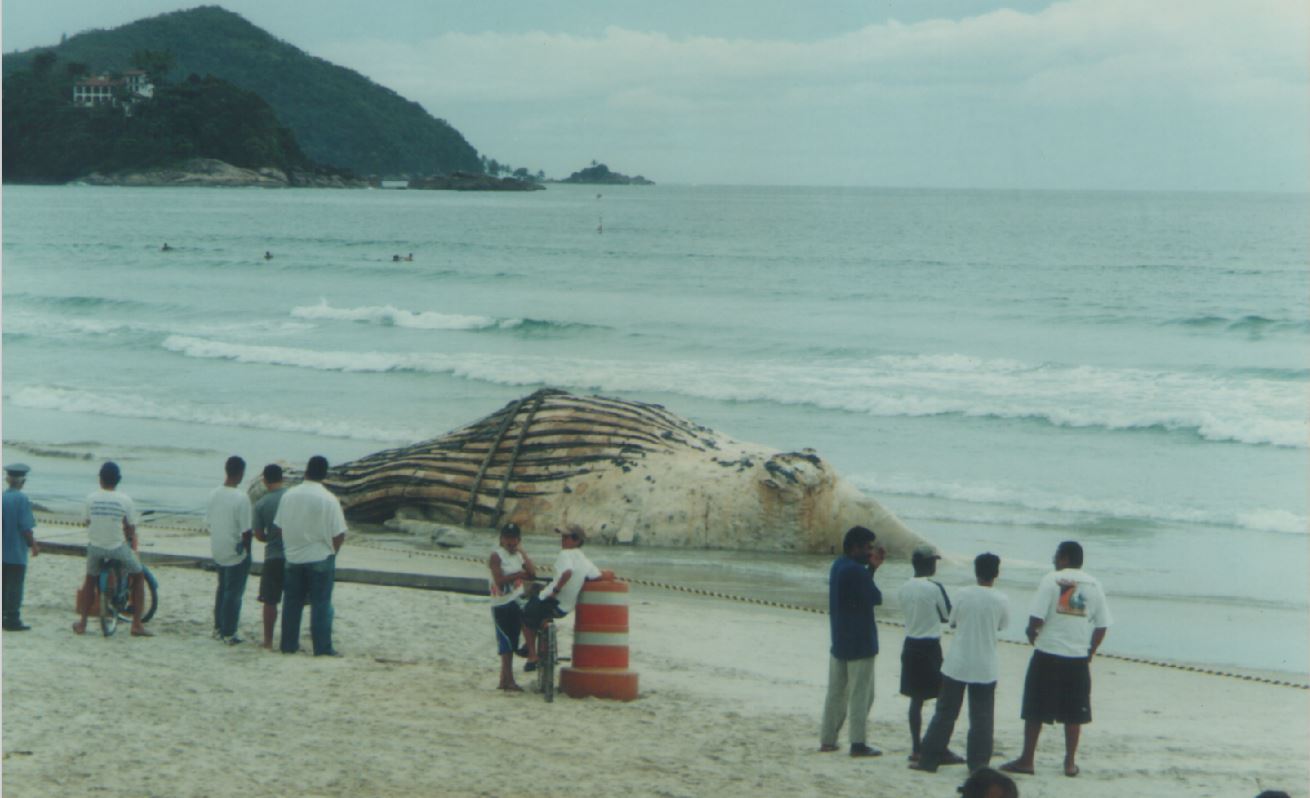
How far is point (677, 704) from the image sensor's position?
28.8 ft

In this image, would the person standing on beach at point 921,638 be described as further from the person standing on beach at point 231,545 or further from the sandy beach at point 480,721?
the person standing on beach at point 231,545

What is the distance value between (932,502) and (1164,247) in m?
59.0

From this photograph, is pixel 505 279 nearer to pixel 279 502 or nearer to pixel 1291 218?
pixel 279 502

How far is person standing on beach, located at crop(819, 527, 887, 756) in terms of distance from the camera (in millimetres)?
A: 7961

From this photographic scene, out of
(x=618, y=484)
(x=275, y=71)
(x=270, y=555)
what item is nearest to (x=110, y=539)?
(x=270, y=555)

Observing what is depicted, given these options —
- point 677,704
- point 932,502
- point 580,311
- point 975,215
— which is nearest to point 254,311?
point 580,311

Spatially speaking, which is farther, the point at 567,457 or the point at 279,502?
the point at 567,457

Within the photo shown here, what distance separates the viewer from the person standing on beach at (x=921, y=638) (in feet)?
26.0

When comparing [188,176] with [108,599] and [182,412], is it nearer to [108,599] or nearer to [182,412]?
[182,412]

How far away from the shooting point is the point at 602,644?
8.80 m

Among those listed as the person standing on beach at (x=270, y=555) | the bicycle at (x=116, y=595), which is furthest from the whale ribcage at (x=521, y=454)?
the bicycle at (x=116, y=595)

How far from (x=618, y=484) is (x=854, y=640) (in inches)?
251

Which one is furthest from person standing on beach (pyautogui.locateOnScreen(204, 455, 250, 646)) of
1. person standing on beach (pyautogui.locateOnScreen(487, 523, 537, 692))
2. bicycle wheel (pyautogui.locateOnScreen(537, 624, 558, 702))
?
bicycle wheel (pyautogui.locateOnScreen(537, 624, 558, 702))

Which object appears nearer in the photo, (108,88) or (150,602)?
(150,602)
